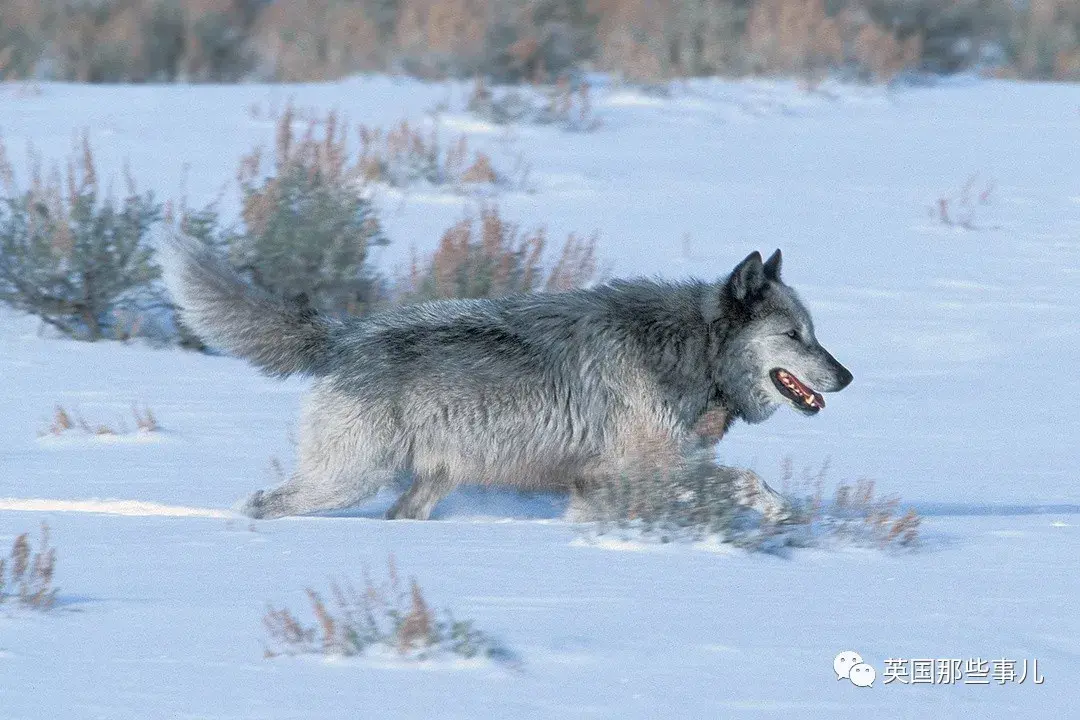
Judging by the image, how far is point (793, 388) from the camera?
21.9 feet

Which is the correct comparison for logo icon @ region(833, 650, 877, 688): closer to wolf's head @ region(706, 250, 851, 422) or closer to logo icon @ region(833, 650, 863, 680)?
logo icon @ region(833, 650, 863, 680)

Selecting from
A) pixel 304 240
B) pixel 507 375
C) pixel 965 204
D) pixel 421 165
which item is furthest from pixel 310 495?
pixel 965 204

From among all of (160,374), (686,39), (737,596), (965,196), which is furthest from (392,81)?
(737,596)

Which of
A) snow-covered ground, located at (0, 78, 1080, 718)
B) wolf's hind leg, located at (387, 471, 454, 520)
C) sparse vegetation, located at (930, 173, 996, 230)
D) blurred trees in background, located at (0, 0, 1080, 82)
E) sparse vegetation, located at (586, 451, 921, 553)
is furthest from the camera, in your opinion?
blurred trees in background, located at (0, 0, 1080, 82)

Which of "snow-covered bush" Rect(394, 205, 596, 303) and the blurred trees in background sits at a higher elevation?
the blurred trees in background

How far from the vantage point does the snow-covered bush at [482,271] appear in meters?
9.84

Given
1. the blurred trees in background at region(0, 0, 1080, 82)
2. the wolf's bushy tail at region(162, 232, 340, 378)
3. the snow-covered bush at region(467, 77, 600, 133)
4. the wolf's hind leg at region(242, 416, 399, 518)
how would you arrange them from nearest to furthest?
the wolf's hind leg at region(242, 416, 399, 518)
the wolf's bushy tail at region(162, 232, 340, 378)
the snow-covered bush at region(467, 77, 600, 133)
the blurred trees in background at region(0, 0, 1080, 82)

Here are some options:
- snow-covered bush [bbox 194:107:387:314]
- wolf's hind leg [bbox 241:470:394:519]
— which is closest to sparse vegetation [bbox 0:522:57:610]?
wolf's hind leg [bbox 241:470:394:519]

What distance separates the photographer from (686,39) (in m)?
19.2

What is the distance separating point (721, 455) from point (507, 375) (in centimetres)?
206

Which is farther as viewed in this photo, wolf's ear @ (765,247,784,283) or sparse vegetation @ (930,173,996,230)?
sparse vegetation @ (930,173,996,230)

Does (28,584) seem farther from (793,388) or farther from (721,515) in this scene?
(793,388)

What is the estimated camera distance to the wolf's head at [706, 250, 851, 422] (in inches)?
259

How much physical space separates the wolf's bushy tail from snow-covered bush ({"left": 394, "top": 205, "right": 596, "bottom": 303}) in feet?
11.3
